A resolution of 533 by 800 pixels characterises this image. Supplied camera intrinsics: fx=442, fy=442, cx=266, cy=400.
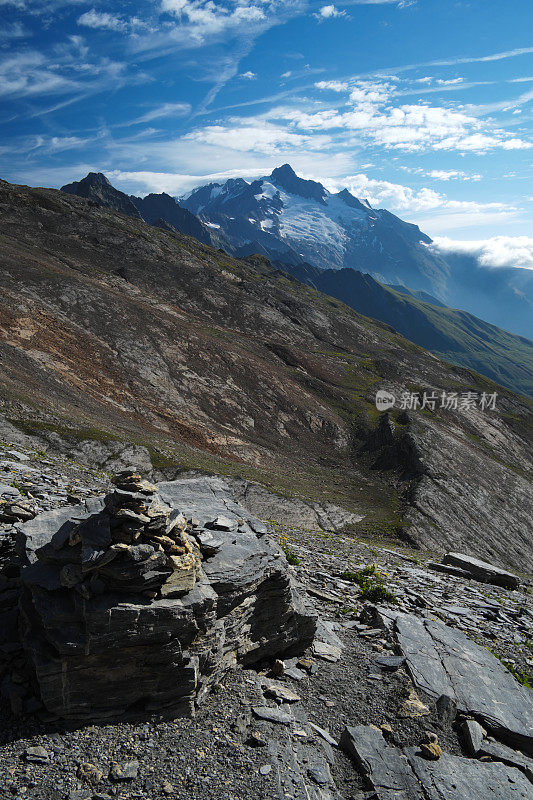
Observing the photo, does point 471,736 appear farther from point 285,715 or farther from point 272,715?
point 272,715

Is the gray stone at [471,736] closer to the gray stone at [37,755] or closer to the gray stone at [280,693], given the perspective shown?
the gray stone at [280,693]

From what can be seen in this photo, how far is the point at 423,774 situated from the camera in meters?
10.5

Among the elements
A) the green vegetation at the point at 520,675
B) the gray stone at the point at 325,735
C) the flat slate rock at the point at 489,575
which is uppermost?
the gray stone at the point at 325,735

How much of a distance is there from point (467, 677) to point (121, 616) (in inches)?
469

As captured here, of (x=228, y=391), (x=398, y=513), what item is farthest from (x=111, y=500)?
(x=228, y=391)

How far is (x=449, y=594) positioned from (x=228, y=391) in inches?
2205

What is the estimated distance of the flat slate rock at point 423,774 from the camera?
33.0 ft

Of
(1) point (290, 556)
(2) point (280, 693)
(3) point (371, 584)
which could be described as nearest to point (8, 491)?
(2) point (280, 693)

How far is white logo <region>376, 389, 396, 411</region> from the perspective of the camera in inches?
3915

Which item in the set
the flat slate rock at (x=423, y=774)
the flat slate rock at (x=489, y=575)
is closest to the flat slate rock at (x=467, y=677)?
the flat slate rock at (x=423, y=774)

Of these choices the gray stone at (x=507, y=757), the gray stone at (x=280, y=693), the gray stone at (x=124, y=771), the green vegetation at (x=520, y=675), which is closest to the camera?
the gray stone at (x=124, y=771)

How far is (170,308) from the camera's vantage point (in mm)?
99688

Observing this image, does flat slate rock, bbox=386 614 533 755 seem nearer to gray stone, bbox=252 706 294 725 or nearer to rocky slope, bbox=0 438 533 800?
rocky slope, bbox=0 438 533 800

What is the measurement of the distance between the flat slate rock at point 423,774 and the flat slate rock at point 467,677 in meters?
1.66
